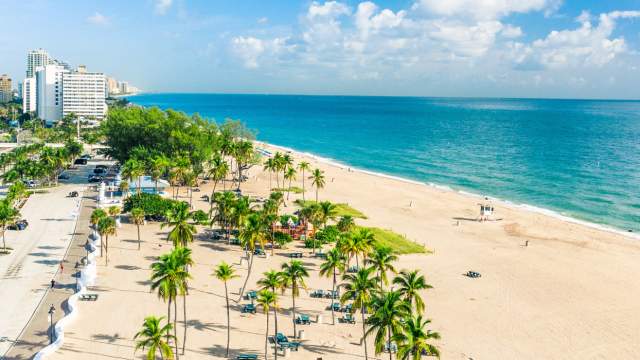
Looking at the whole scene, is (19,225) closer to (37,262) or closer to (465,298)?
(37,262)

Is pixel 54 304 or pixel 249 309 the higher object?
pixel 249 309

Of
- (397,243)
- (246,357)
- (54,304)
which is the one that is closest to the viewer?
(246,357)

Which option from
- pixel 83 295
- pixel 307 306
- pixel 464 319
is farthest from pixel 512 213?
pixel 83 295

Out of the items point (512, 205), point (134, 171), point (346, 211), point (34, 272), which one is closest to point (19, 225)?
point (134, 171)

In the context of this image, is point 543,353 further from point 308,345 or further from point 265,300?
point 265,300

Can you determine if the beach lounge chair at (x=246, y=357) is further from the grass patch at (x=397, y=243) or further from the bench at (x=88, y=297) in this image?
the grass patch at (x=397, y=243)

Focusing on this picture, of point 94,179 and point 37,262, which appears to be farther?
point 94,179

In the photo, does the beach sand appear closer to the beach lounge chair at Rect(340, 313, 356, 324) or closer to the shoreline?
the beach lounge chair at Rect(340, 313, 356, 324)
